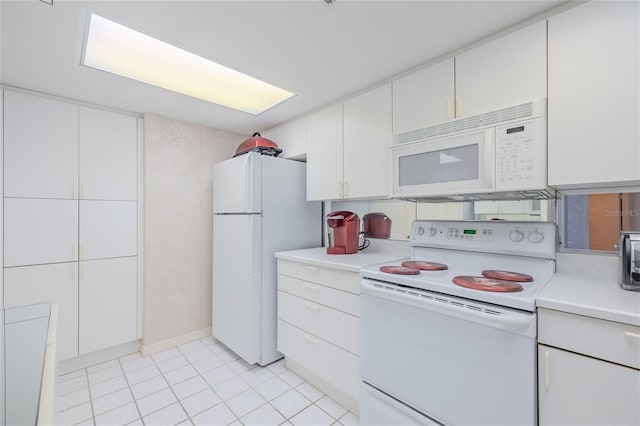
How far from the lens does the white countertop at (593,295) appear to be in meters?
0.91

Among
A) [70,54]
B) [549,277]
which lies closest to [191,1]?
[70,54]

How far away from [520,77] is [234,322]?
262cm

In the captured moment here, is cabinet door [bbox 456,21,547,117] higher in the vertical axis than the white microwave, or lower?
higher

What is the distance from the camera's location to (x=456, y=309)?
119 centimetres

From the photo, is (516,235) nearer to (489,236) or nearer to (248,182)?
(489,236)

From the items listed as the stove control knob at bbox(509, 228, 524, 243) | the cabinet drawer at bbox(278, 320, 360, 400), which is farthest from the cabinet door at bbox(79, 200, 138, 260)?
the stove control knob at bbox(509, 228, 524, 243)

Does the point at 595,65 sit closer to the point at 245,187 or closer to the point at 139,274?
the point at 245,187

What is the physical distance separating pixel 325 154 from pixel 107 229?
2.00 metres

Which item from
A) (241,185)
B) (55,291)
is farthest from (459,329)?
(55,291)

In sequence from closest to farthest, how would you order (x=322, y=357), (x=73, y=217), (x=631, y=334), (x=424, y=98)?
(x=631, y=334), (x=424, y=98), (x=322, y=357), (x=73, y=217)

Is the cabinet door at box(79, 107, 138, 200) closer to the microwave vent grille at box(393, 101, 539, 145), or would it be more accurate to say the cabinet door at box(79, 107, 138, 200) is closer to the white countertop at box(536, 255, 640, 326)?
the microwave vent grille at box(393, 101, 539, 145)

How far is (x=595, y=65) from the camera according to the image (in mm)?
1168

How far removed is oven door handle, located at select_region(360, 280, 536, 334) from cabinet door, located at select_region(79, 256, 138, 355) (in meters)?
2.21

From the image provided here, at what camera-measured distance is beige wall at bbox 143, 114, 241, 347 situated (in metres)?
2.54
